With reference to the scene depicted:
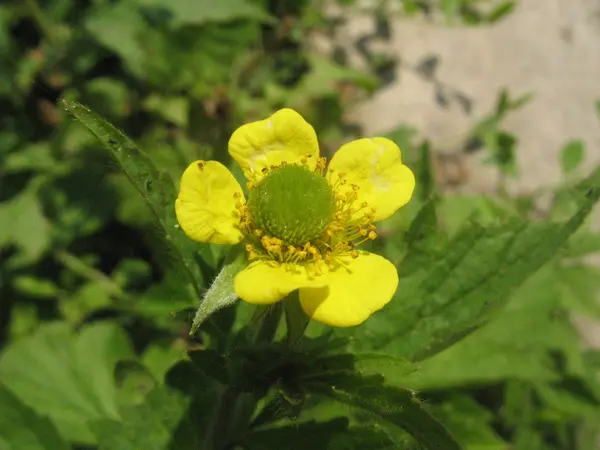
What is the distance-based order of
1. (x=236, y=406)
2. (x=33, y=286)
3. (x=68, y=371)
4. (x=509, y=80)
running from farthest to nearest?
(x=509, y=80) → (x=33, y=286) → (x=68, y=371) → (x=236, y=406)

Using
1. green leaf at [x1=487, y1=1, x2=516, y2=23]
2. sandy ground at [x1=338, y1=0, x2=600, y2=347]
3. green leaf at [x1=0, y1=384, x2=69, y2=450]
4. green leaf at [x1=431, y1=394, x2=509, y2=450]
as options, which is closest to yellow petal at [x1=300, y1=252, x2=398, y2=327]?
green leaf at [x1=431, y1=394, x2=509, y2=450]

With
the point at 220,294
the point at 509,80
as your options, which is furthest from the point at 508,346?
the point at 509,80

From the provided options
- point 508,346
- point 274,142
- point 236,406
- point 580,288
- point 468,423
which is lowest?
point 468,423

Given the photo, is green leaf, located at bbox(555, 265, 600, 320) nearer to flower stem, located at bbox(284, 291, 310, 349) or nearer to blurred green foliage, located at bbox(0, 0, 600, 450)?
blurred green foliage, located at bbox(0, 0, 600, 450)

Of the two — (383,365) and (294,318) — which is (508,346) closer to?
(383,365)

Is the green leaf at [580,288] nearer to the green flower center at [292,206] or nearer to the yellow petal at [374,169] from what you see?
the yellow petal at [374,169]

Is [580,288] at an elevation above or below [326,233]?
below

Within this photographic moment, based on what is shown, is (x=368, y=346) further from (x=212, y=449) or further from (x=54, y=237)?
(x=54, y=237)

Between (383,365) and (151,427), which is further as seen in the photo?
(151,427)
